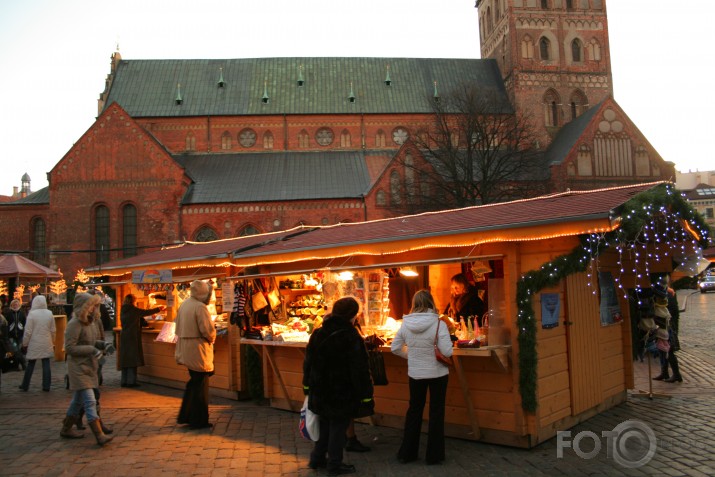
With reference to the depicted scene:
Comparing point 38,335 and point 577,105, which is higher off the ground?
point 577,105

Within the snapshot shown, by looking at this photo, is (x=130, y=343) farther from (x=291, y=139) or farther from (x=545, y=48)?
(x=545, y=48)

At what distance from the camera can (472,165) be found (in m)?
30.4

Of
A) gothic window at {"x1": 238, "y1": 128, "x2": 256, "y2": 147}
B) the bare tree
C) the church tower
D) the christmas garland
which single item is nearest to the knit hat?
the christmas garland

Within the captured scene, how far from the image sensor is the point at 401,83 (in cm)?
4150

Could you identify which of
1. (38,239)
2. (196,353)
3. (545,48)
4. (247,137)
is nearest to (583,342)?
(196,353)

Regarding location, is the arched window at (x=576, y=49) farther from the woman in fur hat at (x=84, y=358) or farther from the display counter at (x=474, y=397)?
the woman in fur hat at (x=84, y=358)

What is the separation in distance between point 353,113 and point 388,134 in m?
2.62

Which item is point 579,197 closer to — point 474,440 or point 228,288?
point 474,440

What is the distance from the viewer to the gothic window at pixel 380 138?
39562 mm

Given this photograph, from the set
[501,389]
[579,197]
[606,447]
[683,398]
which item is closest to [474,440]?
[501,389]

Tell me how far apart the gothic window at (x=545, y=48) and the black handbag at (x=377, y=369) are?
122ft

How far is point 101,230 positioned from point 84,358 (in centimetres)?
2782

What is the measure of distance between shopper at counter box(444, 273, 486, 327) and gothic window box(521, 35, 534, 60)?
34.5 meters

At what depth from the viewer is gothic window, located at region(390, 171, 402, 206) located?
32.5m
